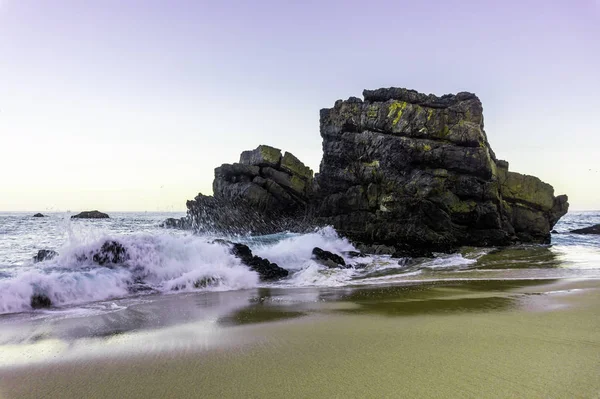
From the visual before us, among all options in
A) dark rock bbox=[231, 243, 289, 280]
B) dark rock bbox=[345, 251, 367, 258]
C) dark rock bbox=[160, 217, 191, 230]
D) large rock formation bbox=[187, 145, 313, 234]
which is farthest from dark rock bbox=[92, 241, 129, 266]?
dark rock bbox=[160, 217, 191, 230]

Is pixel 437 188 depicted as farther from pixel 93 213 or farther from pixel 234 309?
pixel 93 213

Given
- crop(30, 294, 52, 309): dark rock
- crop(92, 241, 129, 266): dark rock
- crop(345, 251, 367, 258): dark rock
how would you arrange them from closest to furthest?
crop(30, 294, 52, 309): dark rock
crop(92, 241, 129, 266): dark rock
crop(345, 251, 367, 258): dark rock

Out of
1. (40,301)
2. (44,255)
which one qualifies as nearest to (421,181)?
(44,255)

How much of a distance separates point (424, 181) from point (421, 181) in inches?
7.4

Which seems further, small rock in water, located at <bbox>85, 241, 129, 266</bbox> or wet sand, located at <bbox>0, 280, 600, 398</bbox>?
small rock in water, located at <bbox>85, 241, 129, 266</bbox>

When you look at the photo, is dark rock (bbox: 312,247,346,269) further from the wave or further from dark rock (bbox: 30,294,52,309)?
dark rock (bbox: 30,294,52,309)

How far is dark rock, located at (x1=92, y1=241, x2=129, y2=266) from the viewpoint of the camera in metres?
11.7

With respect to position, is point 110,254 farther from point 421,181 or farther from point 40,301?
point 421,181

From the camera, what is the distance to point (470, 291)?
28.9ft

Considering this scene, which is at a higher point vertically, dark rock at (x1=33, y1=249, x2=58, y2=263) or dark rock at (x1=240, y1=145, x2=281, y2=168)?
dark rock at (x1=240, y1=145, x2=281, y2=168)

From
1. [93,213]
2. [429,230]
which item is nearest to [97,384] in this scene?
[429,230]

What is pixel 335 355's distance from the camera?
13.2ft

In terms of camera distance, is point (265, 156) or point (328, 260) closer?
point (328, 260)

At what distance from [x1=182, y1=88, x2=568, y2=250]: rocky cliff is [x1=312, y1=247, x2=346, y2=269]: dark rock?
740 centimetres
